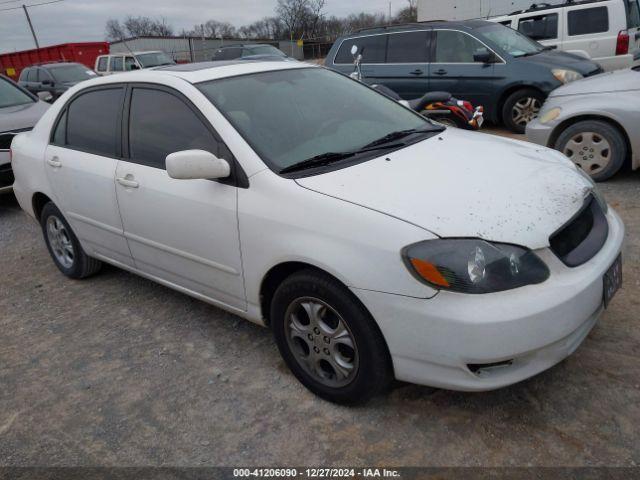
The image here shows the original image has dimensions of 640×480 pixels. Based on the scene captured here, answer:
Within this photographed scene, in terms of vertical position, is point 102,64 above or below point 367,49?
below

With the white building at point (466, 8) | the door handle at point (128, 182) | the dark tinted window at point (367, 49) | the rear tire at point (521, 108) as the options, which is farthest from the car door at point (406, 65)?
the white building at point (466, 8)

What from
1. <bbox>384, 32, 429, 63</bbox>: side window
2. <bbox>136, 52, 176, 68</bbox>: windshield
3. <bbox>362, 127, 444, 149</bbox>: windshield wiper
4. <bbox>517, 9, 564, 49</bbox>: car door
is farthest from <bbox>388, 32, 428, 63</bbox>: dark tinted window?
<bbox>136, 52, 176, 68</bbox>: windshield

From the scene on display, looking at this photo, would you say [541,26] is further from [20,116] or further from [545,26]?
[20,116]

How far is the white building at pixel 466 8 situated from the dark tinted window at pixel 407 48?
48.0 ft

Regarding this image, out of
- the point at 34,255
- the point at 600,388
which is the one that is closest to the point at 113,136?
the point at 34,255

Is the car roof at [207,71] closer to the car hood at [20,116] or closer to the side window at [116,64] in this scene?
the car hood at [20,116]

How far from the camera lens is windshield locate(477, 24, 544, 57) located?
792cm

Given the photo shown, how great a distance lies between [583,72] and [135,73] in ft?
21.5

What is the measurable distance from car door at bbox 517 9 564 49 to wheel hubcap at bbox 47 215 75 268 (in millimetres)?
9347

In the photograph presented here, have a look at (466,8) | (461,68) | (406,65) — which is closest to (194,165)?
(461,68)

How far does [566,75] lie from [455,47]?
5.51ft

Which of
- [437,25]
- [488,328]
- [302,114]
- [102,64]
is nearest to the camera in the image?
[488,328]

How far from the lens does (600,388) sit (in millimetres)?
2506

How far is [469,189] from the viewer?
7.91 feet
